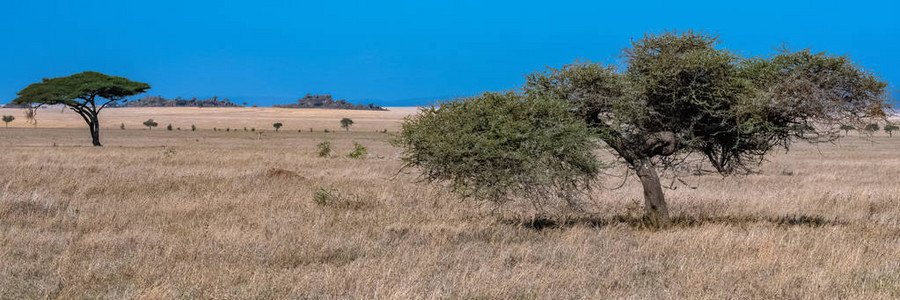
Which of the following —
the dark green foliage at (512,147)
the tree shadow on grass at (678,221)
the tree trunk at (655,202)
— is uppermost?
the dark green foliage at (512,147)

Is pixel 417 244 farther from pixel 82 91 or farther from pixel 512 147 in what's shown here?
pixel 82 91

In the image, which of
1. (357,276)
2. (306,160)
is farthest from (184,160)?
(357,276)

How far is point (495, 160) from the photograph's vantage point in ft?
33.7

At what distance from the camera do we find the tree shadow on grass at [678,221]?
1213 centimetres

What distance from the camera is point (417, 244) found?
404 inches

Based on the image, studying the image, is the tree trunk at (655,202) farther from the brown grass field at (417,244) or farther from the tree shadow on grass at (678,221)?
the brown grass field at (417,244)

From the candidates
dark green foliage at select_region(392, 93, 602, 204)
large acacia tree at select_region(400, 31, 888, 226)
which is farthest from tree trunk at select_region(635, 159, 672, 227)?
dark green foliage at select_region(392, 93, 602, 204)

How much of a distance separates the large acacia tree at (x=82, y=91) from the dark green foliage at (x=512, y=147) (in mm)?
42616

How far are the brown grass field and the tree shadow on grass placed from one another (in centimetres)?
7

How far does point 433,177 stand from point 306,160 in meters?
19.7

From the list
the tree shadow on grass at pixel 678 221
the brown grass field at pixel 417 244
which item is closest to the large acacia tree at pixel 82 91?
the brown grass field at pixel 417 244

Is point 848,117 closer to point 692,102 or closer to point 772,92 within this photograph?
point 772,92

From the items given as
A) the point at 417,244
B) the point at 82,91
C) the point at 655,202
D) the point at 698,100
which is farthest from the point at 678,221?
the point at 82,91

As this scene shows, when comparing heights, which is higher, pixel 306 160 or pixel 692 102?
pixel 692 102
